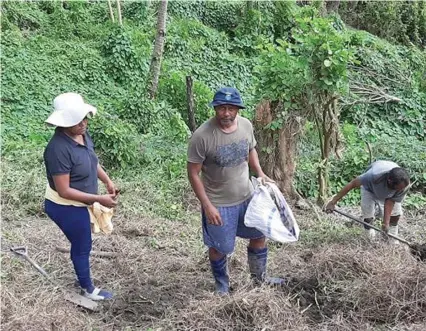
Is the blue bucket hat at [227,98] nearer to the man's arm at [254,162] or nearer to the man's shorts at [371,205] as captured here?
the man's arm at [254,162]

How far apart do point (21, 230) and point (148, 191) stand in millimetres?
1651

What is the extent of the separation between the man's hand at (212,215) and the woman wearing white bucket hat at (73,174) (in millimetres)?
624

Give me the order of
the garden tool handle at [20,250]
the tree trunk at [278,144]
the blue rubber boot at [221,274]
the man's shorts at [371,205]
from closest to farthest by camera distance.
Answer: the blue rubber boot at [221,274] → the garden tool handle at [20,250] → the man's shorts at [371,205] → the tree trunk at [278,144]

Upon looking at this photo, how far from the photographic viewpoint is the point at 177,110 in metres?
9.68

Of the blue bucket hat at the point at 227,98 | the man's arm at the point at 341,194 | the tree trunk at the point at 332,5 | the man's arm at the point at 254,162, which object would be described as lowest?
the man's arm at the point at 341,194

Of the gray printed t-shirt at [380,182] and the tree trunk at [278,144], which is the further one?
the tree trunk at [278,144]

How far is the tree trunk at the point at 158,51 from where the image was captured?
935 cm

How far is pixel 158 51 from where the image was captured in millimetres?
9586

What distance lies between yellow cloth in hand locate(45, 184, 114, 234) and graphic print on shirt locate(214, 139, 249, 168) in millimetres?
830

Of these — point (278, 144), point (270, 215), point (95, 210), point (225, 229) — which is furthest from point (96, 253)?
point (278, 144)

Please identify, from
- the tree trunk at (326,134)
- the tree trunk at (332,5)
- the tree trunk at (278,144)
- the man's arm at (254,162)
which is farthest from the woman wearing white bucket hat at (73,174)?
the tree trunk at (332,5)

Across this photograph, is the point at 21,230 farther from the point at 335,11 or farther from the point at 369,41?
the point at 335,11

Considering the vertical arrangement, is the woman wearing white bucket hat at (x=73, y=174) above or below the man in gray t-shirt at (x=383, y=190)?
above

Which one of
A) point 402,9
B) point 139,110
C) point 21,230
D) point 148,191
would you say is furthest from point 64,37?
point 402,9
